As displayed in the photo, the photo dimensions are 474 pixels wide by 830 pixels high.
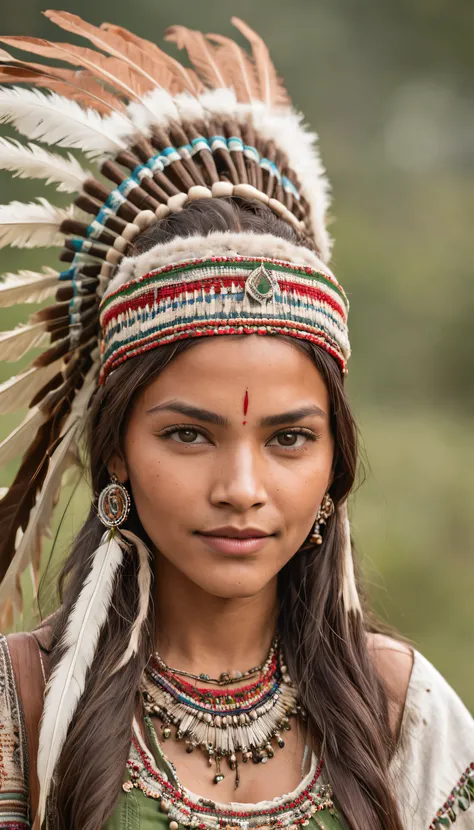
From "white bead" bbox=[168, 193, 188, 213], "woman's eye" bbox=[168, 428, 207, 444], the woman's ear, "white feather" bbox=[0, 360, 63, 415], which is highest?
"white bead" bbox=[168, 193, 188, 213]

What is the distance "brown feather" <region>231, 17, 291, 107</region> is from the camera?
254 cm

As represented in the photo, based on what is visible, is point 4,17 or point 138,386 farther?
point 4,17

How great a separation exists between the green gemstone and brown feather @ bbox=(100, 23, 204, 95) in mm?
634

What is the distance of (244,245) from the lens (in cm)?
212

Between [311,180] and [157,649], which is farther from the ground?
[311,180]

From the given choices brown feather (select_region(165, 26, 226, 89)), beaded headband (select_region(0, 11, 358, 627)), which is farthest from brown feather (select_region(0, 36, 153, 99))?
brown feather (select_region(165, 26, 226, 89))

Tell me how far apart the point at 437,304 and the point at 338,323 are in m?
6.17

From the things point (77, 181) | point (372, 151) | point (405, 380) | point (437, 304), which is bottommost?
point (77, 181)

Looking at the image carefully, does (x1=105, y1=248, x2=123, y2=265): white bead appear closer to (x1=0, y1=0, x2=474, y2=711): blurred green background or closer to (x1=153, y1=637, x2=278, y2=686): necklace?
(x1=153, y1=637, x2=278, y2=686): necklace

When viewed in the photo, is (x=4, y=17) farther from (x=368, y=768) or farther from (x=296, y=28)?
(x=368, y=768)

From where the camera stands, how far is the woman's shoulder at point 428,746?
235 cm

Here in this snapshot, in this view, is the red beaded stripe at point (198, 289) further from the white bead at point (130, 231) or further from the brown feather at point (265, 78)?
the brown feather at point (265, 78)

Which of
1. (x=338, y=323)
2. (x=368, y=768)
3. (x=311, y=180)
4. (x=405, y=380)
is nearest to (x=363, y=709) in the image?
(x=368, y=768)

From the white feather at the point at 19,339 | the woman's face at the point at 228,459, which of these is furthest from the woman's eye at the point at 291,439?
the white feather at the point at 19,339
